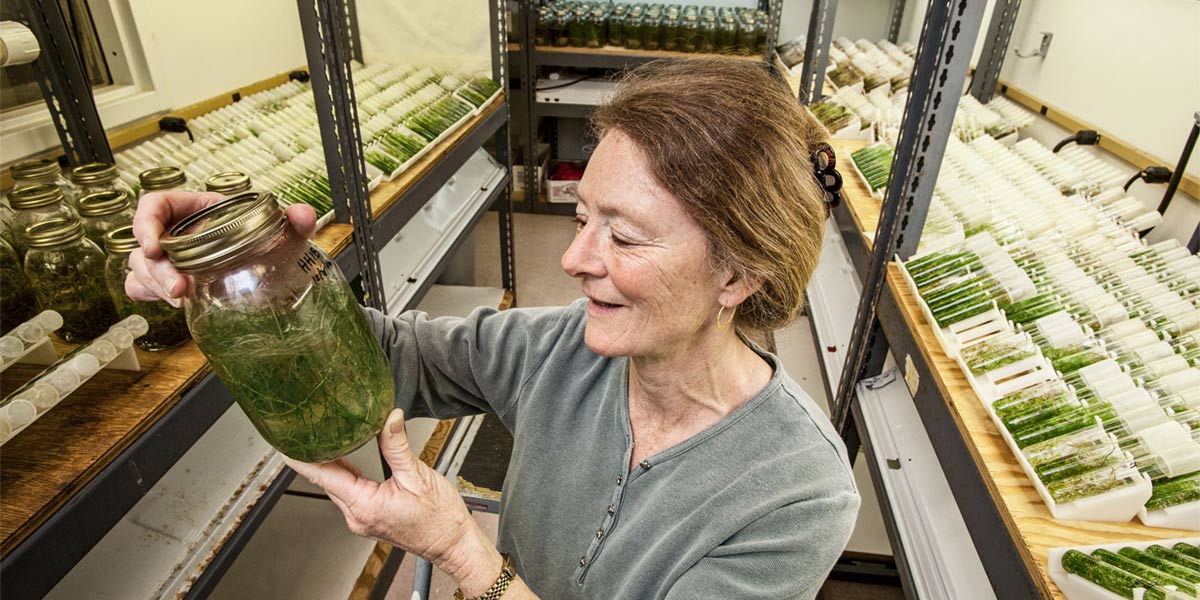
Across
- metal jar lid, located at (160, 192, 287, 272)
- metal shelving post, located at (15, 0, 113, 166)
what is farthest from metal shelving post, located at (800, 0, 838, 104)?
metal jar lid, located at (160, 192, 287, 272)

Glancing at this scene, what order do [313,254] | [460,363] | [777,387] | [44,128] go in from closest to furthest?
[313,254] → [777,387] → [460,363] → [44,128]

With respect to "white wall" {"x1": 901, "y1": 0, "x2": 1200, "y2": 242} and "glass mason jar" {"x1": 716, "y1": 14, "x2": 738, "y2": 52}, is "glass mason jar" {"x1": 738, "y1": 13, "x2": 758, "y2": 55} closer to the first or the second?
"glass mason jar" {"x1": 716, "y1": 14, "x2": 738, "y2": 52}

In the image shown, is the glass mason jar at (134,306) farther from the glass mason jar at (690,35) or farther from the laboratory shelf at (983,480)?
the glass mason jar at (690,35)

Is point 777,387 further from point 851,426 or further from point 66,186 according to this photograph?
point 66,186

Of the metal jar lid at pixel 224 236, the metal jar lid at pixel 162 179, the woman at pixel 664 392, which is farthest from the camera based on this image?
the metal jar lid at pixel 162 179

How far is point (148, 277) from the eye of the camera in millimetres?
802

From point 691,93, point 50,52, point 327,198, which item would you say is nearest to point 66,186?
point 50,52

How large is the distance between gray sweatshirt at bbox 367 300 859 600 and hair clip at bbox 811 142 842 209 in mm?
279

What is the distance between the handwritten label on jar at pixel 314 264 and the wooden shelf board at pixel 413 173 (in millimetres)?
1077

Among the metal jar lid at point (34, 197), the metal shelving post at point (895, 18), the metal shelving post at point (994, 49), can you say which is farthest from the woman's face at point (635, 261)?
the metal shelving post at point (895, 18)

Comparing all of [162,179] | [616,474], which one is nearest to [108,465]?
[162,179]

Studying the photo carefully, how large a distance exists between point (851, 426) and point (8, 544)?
1872 mm

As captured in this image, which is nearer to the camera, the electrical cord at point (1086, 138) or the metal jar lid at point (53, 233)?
the metal jar lid at point (53, 233)

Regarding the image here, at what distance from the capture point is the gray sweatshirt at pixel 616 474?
865 mm
